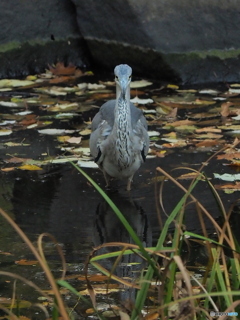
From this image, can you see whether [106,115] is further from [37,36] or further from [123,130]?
[37,36]

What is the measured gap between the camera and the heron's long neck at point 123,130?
16.7ft

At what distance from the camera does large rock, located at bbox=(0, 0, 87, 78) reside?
338 inches

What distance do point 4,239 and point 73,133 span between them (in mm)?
2283

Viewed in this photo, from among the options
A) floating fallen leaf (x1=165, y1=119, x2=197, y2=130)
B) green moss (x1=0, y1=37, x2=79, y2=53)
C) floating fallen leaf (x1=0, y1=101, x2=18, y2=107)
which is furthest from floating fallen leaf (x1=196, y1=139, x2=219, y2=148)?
green moss (x1=0, y1=37, x2=79, y2=53)

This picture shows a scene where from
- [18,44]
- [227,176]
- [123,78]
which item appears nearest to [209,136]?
[227,176]

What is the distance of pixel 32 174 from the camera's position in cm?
564

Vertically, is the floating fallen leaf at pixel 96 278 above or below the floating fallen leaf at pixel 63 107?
below

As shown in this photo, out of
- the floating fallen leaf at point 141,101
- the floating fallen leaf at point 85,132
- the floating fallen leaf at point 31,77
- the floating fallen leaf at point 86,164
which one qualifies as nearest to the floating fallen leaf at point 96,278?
the floating fallen leaf at point 86,164

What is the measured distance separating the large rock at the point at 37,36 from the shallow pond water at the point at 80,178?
3.00 feet

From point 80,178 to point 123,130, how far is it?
2.12 feet

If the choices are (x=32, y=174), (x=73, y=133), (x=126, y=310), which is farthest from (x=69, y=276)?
(x=73, y=133)

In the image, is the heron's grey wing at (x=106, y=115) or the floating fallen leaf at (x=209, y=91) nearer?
the heron's grey wing at (x=106, y=115)

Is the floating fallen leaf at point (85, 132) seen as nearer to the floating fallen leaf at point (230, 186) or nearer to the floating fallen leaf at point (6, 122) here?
the floating fallen leaf at point (6, 122)

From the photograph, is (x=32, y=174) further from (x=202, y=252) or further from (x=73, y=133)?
(x=202, y=252)
